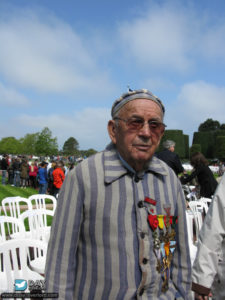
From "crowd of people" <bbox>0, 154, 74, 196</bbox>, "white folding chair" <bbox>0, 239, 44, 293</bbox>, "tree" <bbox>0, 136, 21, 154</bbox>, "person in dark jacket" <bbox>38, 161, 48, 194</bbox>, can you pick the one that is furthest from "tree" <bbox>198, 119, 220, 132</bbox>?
"white folding chair" <bbox>0, 239, 44, 293</bbox>

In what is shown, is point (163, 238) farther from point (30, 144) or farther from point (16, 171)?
point (30, 144)

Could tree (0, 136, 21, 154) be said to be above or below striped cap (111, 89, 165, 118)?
above

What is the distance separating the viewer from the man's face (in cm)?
139

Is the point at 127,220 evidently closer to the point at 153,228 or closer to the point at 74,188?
the point at 153,228

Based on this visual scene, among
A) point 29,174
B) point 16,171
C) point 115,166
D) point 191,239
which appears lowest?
point 191,239

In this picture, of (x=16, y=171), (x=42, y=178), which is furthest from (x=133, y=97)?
(x=16, y=171)

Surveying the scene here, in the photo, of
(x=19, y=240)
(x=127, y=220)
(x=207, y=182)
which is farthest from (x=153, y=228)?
(x=207, y=182)

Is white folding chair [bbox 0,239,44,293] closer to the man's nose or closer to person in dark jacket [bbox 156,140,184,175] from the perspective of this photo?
the man's nose

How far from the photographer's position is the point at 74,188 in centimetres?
129

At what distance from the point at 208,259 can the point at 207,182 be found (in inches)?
186

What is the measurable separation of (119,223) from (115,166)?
0.85ft

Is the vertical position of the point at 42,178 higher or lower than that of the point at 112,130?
higher

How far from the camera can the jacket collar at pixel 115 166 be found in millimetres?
1337

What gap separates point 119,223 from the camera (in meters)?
1.30
